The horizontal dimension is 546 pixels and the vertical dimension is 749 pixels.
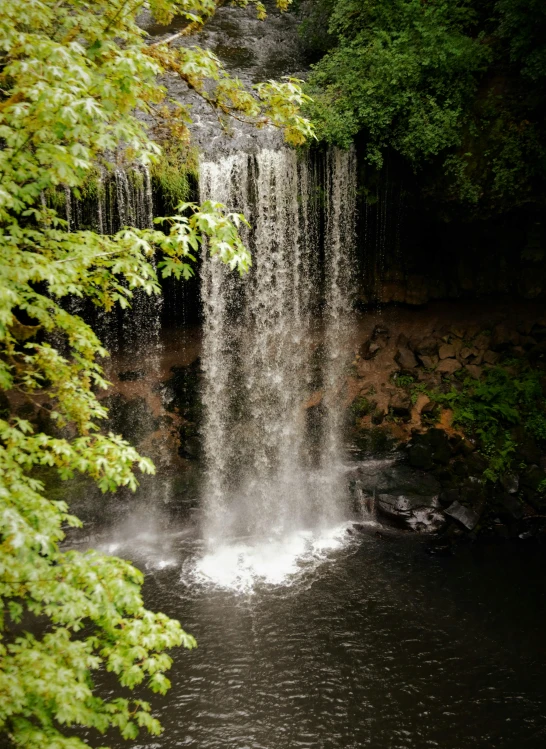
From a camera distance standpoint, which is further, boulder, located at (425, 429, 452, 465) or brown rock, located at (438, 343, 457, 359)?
brown rock, located at (438, 343, 457, 359)

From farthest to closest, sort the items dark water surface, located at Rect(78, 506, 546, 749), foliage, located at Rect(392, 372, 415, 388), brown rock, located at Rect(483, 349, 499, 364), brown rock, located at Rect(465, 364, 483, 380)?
foliage, located at Rect(392, 372, 415, 388) < brown rock, located at Rect(483, 349, 499, 364) < brown rock, located at Rect(465, 364, 483, 380) < dark water surface, located at Rect(78, 506, 546, 749)

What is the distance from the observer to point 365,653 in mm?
7770

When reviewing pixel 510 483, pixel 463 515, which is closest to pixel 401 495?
pixel 463 515

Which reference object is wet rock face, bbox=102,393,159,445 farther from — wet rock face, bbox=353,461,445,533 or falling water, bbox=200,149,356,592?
wet rock face, bbox=353,461,445,533

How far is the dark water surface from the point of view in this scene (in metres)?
6.59

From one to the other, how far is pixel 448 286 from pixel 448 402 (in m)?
2.93

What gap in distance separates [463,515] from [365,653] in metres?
4.07

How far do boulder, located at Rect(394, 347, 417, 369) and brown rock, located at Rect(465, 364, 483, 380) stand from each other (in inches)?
48.5

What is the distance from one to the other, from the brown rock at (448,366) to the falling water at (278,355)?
235 centimetres

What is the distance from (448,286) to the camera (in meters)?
13.3

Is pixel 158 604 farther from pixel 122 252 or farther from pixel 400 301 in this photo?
pixel 400 301

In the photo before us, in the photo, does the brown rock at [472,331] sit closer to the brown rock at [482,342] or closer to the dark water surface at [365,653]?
the brown rock at [482,342]

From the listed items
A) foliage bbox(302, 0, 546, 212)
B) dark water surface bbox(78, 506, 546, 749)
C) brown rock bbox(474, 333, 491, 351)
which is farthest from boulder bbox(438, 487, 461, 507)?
foliage bbox(302, 0, 546, 212)

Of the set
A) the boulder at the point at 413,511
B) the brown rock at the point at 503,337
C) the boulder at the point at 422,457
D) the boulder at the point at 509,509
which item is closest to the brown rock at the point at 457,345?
the brown rock at the point at 503,337
